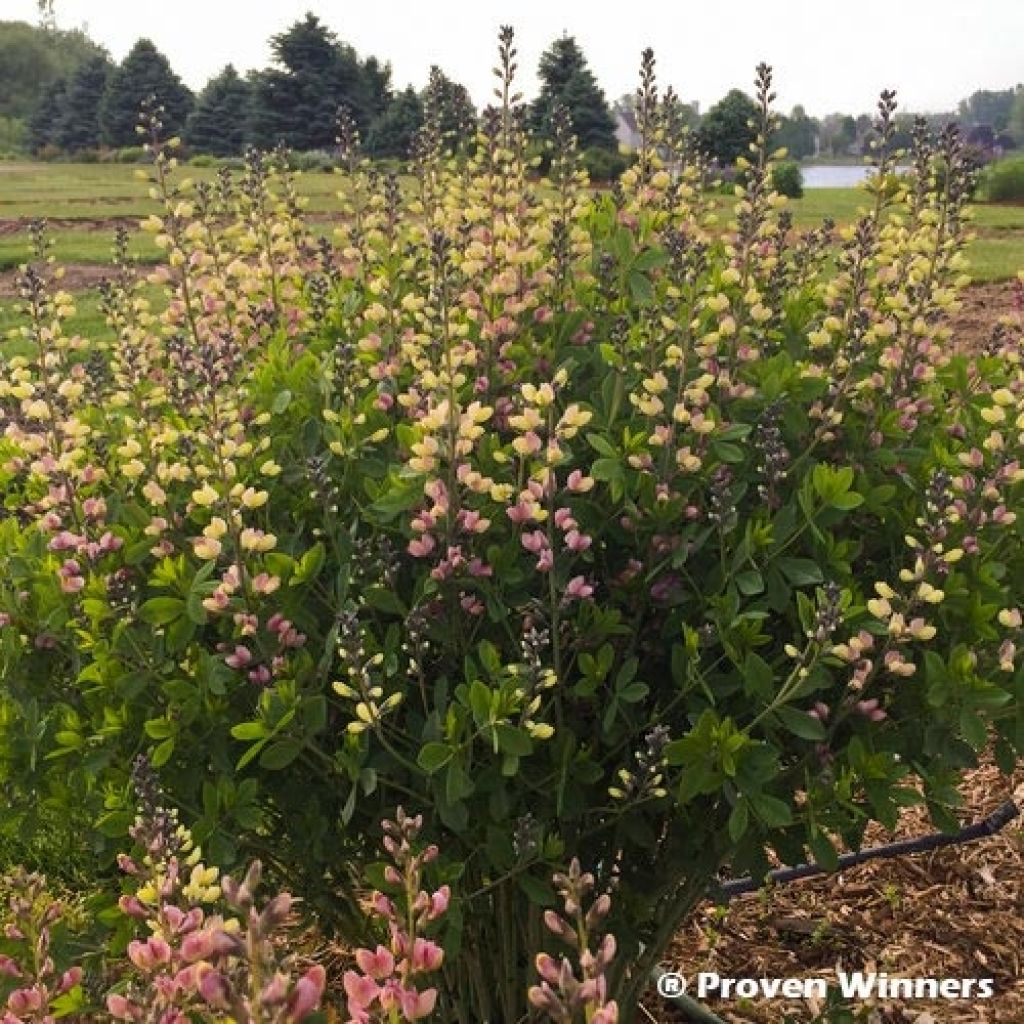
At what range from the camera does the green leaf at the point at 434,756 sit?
2.04m

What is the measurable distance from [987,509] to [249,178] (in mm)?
2026

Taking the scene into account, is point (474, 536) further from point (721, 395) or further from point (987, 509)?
point (987, 509)

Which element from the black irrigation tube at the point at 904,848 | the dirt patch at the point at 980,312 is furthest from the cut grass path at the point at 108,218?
the black irrigation tube at the point at 904,848

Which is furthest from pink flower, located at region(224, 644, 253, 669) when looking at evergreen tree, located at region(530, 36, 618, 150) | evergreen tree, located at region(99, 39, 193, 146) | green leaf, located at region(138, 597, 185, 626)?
evergreen tree, located at region(99, 39, 193, 146)

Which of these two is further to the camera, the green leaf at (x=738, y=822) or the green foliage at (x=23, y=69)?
the green foliage at (x=23, y=69)

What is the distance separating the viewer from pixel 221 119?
60406 mm

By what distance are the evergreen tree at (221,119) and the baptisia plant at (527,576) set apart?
60869mm

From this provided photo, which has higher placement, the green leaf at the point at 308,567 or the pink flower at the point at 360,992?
the green leaf at the point at 308,567

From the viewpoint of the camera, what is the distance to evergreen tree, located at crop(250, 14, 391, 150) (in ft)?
174

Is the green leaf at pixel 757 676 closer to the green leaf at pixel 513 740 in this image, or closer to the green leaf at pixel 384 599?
the green leaf at pixel 513 740

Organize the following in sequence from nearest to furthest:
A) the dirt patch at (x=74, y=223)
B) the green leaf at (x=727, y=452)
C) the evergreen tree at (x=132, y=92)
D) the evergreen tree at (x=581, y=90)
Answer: the green leaf at (x=727, y=452)
the dirt patch at (x=74, y=223)
the evergreen tree at (x=581, y=90)
the evergreen tree at (x=132, y=92)

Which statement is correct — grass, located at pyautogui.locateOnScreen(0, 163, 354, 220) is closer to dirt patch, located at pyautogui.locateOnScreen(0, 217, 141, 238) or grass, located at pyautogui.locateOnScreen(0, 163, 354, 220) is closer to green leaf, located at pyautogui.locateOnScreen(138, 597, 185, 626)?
dirt patch, located at pyautogui.locateOnScreen(0, 217, 141, 238)

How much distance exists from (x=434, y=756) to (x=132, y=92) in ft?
232

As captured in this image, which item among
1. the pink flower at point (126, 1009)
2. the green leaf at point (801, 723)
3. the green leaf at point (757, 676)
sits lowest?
the green leaf at point (801, 723)
